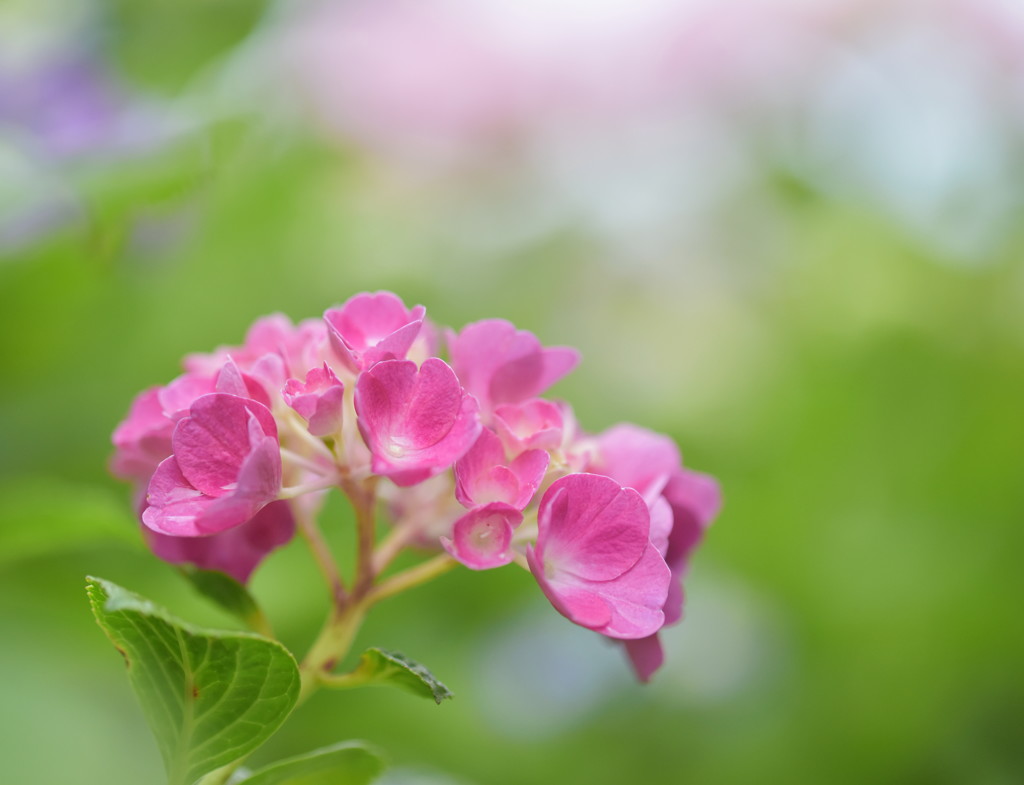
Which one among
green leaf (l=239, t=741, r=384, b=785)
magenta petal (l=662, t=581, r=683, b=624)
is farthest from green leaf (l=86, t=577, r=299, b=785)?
magenta petal (l=662, t=581, r=683, b=624)

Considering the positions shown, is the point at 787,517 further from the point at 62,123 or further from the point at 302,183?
the point at 62,123

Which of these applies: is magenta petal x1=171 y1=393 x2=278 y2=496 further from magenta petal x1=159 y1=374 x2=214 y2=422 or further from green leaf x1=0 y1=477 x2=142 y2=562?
green leaf x1=0 y1=477 x2=142 y2=562

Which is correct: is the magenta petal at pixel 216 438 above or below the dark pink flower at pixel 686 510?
below

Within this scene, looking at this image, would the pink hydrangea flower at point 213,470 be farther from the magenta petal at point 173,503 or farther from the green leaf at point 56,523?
the green leaf at point 56,523

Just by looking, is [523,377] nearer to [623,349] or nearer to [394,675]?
[394,675]

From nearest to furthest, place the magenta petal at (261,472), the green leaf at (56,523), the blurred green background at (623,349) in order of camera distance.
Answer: the magenta petal at (261,472) < the green leaf at (56,523) < the blurred green background at (623,349)

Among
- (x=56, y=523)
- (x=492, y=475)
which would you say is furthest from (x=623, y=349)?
(x=492, y=475)

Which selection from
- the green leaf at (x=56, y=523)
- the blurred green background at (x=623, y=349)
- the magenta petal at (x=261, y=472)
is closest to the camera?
the magenta petal at (x=261, y=472)

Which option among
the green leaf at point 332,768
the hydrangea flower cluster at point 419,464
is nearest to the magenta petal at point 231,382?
the hydrangea flower cluster at point 419,464

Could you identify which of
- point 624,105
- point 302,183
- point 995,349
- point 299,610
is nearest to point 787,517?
point 995,349
